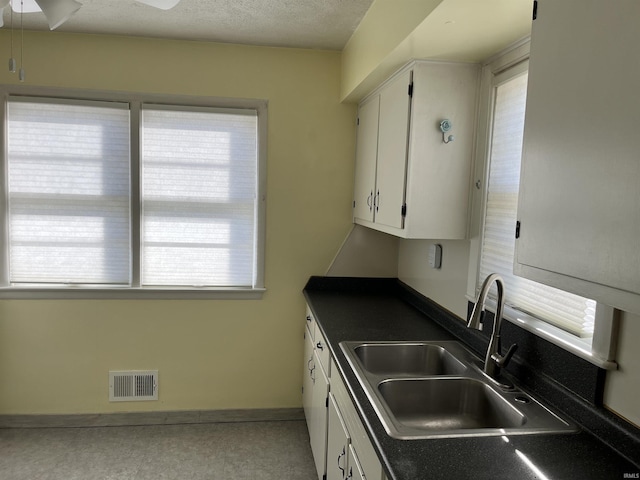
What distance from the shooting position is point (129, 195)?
3.01 metres

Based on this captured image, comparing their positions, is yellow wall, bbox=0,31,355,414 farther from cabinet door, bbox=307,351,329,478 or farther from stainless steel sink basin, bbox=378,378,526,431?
stainless steel sink basin, bbox=378,378,526,431

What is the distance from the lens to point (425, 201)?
2.10 m

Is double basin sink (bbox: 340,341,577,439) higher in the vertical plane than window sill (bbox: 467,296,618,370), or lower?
lower

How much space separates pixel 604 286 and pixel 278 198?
95.6 inches

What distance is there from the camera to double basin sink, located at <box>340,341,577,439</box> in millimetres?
1367

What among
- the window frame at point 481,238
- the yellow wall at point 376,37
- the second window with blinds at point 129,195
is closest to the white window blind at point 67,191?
the second window with blinds at point 129,195

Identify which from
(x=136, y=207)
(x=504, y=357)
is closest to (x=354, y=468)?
(x=504, y=357)

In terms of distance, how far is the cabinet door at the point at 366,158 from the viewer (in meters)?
2.67

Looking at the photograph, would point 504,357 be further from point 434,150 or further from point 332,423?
point 434,150

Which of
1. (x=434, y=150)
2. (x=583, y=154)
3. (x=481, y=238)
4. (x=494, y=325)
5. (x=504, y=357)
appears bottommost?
(x=504, y=357)

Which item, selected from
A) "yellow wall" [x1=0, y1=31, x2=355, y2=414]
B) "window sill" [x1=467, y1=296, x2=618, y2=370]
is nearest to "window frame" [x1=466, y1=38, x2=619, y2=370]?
"window sill" [x1=467, y1=296, x2=618, y2=370]

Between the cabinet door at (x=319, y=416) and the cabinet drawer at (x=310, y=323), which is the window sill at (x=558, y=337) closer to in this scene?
the cabinet door at (x=319, y=416)

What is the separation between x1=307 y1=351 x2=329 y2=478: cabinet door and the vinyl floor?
Answer: 0.28m

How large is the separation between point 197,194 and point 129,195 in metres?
0.43
